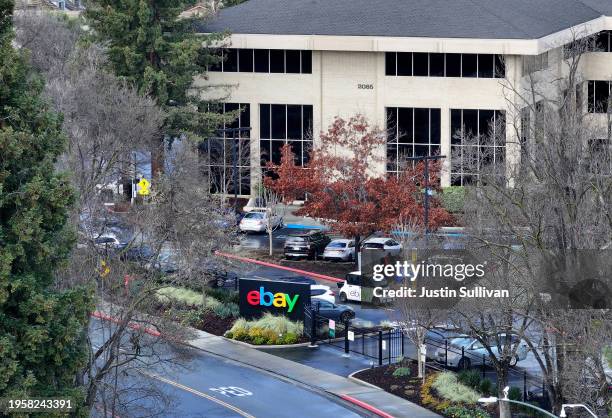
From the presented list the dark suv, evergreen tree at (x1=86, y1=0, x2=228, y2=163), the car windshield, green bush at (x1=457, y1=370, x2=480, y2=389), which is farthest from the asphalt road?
evergreen tree at (x1=86, y1=0, x2=228, y2=163)

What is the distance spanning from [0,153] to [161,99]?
44.1 meters

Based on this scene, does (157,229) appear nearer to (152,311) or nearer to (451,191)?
(152,311)

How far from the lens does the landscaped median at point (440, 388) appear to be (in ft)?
132

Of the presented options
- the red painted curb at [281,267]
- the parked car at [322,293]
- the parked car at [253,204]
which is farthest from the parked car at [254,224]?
the parked car at [322,293]

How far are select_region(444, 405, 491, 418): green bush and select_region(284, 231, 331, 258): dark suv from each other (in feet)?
75.4

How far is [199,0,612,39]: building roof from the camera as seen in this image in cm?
6981

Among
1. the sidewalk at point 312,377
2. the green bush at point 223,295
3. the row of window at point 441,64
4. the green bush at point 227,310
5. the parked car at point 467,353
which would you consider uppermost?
the row of window at point 441,64

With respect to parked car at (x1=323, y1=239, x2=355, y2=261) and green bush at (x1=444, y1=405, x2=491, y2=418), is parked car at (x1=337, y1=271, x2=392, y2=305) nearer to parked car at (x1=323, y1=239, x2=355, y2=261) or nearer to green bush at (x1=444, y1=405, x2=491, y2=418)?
parked car at (x1=323, y1=239, x2=355, y2=261)

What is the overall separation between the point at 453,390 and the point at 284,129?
35.0m

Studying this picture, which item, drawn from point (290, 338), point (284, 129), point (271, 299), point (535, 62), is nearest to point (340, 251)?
point (271, 299)

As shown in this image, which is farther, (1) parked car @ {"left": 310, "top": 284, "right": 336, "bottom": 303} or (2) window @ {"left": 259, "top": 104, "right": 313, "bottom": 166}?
(2) window @ {"left": 259, "top": 104, "right": 313, "bottom": 166}

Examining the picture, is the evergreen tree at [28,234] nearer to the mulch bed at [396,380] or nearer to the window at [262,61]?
the mulch bed at [396,380]

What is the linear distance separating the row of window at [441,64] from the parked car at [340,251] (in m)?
13.2

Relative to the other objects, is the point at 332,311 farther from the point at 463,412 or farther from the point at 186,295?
the point at 463,412
